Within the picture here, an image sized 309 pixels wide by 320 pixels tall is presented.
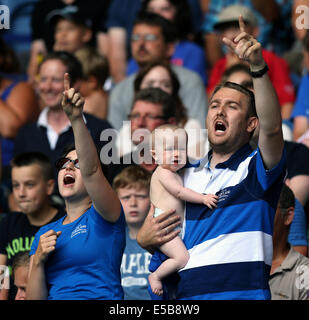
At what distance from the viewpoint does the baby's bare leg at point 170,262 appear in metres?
3.59

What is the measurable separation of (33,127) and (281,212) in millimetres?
2669

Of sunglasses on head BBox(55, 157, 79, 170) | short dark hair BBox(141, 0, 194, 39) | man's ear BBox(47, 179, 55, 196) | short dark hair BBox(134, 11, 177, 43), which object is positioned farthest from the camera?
short dark hair BBox(141, 0, 194, 39)

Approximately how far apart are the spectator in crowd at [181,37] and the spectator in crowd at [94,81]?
1.86ft

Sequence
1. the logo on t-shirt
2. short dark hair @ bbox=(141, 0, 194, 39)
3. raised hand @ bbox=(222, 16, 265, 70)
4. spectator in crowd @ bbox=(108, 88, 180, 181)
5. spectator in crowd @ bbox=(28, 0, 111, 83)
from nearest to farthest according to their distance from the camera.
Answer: raised hand @ bbox=(222, 16, 265, 70) < the logo on t-shirt < spectator in crowd @ bbox=(108, 88, 180, 181) < short dark hair @ bbox=(141, 0, 194, 39) < spectator in crowd @ bbox=(28, 0, 111, 83)

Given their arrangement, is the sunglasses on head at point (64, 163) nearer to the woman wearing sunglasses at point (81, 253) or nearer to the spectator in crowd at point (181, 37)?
the woman wearing sunglasses at point (81, 253)

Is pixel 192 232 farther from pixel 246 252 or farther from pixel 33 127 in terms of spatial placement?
pixel 33 127

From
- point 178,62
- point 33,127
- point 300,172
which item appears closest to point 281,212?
point 300,172

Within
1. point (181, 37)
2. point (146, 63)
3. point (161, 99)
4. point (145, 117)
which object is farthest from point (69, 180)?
point (181, 37)

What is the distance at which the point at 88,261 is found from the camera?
369 centimetres

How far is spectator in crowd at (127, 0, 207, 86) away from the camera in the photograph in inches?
295

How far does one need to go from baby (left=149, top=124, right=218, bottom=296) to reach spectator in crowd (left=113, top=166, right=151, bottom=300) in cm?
51

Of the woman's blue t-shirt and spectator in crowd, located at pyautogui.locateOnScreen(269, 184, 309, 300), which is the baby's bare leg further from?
spectator in crowd, located at pyautogui.locateOnScreen(269, 184, 309, 300)

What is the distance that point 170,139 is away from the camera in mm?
4027
